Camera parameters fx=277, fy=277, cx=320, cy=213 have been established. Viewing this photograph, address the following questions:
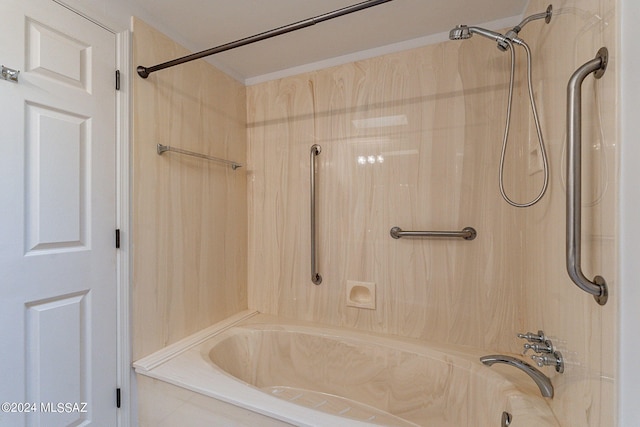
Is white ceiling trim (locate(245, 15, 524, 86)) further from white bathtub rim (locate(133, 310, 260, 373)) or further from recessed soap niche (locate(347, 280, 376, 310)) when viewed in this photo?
white bathtub rim (locate(133, 310, 260, 373))

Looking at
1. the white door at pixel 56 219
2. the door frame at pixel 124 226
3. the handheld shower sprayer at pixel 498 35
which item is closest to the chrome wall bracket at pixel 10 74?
the white door at pixel 56 219

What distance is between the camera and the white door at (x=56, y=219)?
3.18 feet

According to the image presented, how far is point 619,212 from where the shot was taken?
0.62 meters

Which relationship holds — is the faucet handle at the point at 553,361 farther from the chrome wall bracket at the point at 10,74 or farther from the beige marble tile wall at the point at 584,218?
the chrome wall bracket at the point at 10,74

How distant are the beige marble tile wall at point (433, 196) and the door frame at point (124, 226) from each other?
0.89 metres

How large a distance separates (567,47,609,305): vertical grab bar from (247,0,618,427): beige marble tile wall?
56mm

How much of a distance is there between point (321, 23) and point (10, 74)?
4.38 feet

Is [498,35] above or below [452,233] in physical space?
above

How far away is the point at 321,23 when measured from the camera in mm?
1511

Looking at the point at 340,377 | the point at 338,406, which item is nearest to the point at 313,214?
the point at 340,377

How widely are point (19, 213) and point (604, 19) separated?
186 cm

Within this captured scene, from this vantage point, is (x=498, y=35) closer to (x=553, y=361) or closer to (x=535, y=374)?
(x=553, y=361)

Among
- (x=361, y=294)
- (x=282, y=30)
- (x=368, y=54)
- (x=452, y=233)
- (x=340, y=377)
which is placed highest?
(x=368, y=54)

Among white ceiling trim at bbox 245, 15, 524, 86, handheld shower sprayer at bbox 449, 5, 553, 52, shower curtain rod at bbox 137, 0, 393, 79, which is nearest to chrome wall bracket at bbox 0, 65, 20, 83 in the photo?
shower curtain rod at bbox 137, 0, 393, 79
